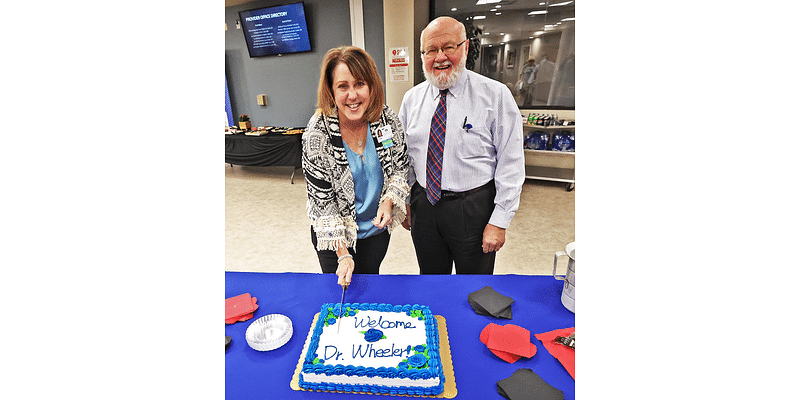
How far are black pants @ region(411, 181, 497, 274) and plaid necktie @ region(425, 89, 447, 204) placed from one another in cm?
6

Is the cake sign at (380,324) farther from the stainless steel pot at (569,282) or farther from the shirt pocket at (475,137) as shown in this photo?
the shirt pocket at (475,137)

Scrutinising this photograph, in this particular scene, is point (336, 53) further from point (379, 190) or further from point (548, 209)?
point (548, 209)

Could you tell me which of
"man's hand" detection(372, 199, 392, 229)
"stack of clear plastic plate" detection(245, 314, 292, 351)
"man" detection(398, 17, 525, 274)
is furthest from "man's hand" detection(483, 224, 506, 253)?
"stack of clear plastic plate" detection(245, 314, 292, 351)

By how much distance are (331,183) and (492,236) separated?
0.87m

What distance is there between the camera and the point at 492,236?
176 centimetres

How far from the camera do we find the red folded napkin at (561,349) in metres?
0.89

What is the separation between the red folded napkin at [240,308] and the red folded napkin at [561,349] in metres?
0.88

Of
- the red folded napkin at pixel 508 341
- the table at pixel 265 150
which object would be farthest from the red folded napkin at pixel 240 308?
the table at pixel 265 150

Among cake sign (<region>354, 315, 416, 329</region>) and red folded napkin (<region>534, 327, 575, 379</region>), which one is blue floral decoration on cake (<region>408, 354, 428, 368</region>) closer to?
cake sign (<region>354, 315, 416, 329</region>)

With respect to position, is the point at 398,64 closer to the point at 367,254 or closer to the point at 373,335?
the point at 367,254

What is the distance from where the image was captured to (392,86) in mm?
5184
